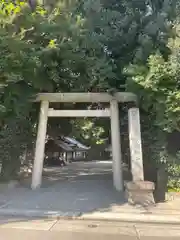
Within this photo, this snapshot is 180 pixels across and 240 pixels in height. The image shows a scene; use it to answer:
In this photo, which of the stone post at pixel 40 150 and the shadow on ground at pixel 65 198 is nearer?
the shadow on ground at pixel 65 198

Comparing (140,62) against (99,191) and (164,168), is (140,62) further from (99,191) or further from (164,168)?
(99,191)

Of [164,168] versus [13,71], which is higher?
[13,71]

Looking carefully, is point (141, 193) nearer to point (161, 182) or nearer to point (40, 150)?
point (161, 182)

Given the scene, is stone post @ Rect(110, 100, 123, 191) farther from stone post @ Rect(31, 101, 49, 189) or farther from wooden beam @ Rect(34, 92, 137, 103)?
stone post @ Rect(31, 101, 49, 189)

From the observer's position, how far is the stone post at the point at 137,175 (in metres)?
9.21

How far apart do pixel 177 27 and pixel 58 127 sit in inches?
278

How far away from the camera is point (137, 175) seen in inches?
404

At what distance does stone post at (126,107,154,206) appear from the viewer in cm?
921

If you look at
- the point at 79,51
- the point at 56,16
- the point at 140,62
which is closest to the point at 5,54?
the point at 56,16

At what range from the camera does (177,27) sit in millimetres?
10328

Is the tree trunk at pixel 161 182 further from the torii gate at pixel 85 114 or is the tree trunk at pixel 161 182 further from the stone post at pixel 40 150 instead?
the stone post at pixel 40 150

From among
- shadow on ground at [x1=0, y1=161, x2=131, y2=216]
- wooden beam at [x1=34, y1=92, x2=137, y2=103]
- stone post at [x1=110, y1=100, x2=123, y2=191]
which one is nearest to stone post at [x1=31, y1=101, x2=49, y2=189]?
wooden beam at [x1=34, y1=92, x2=137, y2=103]

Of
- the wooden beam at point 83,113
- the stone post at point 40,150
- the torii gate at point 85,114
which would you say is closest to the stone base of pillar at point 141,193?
the torii gate at point 85,114

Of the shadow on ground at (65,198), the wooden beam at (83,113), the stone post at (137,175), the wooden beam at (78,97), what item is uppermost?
the wooden beam at (78,97)
